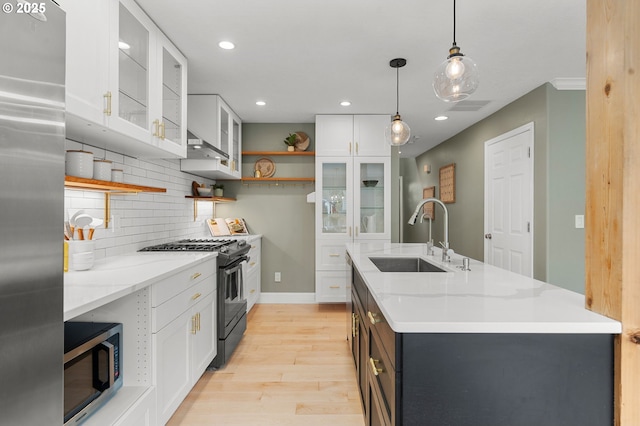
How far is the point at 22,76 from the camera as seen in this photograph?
27.7 inches

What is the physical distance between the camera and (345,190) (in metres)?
4.27

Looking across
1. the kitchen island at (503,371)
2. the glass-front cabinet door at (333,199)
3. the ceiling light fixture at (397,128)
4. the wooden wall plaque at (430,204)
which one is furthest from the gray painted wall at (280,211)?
the kitchen island at (503,371)

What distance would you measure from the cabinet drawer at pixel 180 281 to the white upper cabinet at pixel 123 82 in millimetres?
831

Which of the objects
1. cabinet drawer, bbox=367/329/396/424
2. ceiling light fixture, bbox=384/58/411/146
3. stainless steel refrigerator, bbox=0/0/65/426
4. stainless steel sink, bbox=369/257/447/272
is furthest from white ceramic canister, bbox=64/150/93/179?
ceiling light fixture, bbox=384/58/411/146

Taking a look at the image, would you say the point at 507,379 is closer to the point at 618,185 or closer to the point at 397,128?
the point at 618,185

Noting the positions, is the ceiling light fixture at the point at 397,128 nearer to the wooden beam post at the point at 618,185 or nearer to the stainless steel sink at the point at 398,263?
the stainless steel sink at the point at 398,263

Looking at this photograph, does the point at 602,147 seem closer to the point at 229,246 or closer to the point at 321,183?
the point at 229,246

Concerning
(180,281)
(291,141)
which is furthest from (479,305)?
(291,141)

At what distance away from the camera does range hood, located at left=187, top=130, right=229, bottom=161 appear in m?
2.69

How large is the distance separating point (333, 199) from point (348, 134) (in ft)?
2.72

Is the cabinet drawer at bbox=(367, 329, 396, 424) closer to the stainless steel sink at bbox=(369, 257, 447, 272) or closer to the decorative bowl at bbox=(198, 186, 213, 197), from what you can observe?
the stainless steel sink at bbox=(369, 257, 447, 272)

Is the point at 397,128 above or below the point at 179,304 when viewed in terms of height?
above

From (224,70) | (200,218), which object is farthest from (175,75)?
(200,218)

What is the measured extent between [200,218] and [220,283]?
164 centimetres
